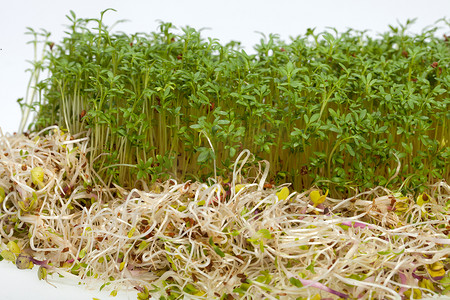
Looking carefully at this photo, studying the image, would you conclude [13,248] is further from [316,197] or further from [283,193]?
[316,197]

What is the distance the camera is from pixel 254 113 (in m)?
2.12

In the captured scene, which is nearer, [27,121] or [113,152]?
[113,152]

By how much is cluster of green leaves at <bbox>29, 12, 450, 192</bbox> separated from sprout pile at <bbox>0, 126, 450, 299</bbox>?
0.11 metres

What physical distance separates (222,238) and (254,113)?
0.57 meters

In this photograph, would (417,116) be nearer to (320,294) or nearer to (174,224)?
(320,294)

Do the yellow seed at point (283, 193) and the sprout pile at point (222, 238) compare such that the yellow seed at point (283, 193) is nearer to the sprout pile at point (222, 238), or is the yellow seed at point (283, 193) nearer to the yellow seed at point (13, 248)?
the sprout pile at point (222, 238)

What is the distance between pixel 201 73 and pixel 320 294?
3.62 ft

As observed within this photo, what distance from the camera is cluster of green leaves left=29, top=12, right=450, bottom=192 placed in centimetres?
217

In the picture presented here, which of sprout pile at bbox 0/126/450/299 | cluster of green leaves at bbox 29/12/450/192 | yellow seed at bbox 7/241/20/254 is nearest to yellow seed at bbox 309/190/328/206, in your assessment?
sprout pile at bbox 0/126/450/299

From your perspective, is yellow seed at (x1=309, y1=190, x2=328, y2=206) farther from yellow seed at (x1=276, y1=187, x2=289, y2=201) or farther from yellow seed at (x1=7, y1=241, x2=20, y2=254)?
yellow seed at (x1=7, y1=241, x2=20, y2=254)

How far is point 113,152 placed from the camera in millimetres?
2299

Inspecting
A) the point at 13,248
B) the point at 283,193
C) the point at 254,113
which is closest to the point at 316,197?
the point at 283,193

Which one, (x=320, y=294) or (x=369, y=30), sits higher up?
(x=369, y=30)

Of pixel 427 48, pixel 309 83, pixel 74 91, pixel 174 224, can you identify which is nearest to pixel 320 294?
pixel 174 224
